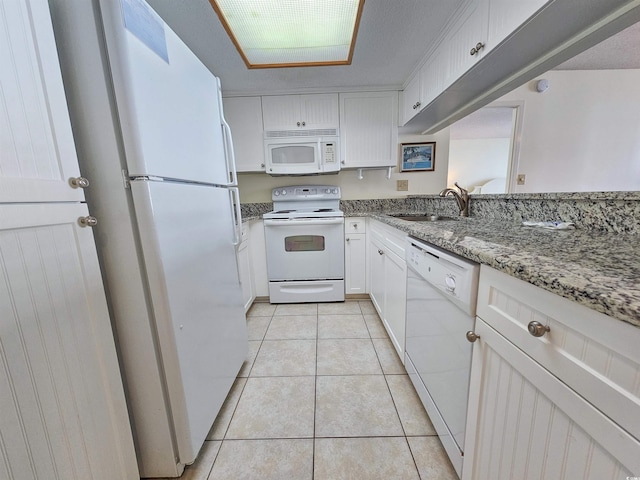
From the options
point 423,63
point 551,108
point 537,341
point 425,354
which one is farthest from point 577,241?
point 423,63

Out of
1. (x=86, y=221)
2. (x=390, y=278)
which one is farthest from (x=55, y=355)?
(x=390, y=278)

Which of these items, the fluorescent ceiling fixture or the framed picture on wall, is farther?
the framed picture on wall

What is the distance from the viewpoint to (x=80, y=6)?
2.17 feet

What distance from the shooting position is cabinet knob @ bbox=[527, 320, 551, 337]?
0.48m

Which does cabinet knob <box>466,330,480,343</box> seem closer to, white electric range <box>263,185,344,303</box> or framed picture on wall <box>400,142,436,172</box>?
white electric range <box>263,185,344,303</box>

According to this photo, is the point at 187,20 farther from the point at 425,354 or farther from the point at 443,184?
the point at 443,184

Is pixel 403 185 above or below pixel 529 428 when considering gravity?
above

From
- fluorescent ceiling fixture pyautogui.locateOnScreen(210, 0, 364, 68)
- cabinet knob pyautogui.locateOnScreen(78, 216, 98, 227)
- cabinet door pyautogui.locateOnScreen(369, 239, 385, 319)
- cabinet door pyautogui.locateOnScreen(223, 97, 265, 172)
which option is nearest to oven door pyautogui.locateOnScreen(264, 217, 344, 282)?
cabinet door pyautogui.locateOnScreen(369, 239, 385, 319)

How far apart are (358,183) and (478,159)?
4.65 metres

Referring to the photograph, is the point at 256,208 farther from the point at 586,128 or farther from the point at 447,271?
the point at 586,128

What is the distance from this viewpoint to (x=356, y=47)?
171cm

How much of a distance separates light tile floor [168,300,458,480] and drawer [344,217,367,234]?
3.27 ft

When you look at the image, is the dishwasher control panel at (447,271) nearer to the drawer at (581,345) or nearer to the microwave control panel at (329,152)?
the drawer at (581,345)

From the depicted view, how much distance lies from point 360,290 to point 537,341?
2023 mm
